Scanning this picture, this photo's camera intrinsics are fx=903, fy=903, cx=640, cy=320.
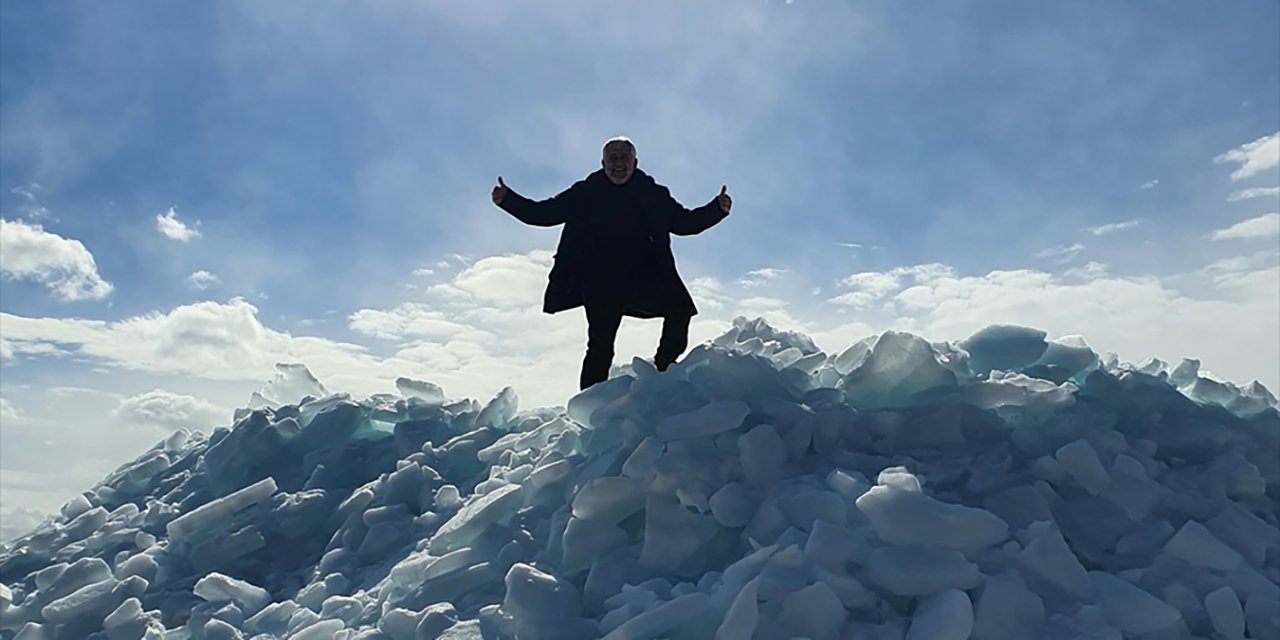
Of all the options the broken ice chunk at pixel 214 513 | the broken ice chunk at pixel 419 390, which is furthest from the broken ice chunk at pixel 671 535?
the broken ice chunk at pixel 419 390

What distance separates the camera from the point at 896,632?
265cm

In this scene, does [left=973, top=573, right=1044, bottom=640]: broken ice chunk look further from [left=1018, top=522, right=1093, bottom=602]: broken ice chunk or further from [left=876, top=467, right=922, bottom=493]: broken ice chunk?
[left=876, top=467, right=922, bottom=493]: broken ice chunk

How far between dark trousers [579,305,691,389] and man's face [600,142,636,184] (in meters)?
0.73

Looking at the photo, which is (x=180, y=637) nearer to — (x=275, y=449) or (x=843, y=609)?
(x=275, y=449)

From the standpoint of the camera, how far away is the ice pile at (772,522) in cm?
281

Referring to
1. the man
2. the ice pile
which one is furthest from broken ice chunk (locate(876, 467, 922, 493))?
the man

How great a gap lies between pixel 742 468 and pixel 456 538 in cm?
121

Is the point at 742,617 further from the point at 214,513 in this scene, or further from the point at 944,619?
the point at 214,513

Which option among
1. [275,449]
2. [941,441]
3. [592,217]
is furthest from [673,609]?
[275,449]

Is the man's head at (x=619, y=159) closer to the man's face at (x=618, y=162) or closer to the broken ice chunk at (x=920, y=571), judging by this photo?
the man's face at (x=618, y=162)

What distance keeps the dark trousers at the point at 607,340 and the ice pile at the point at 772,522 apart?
54 centimetres

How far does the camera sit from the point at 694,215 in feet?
17.2

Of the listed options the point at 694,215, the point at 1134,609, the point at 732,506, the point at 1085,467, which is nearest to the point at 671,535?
the point at 732,506

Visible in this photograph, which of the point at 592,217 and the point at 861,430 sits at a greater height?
the point at 592,217
